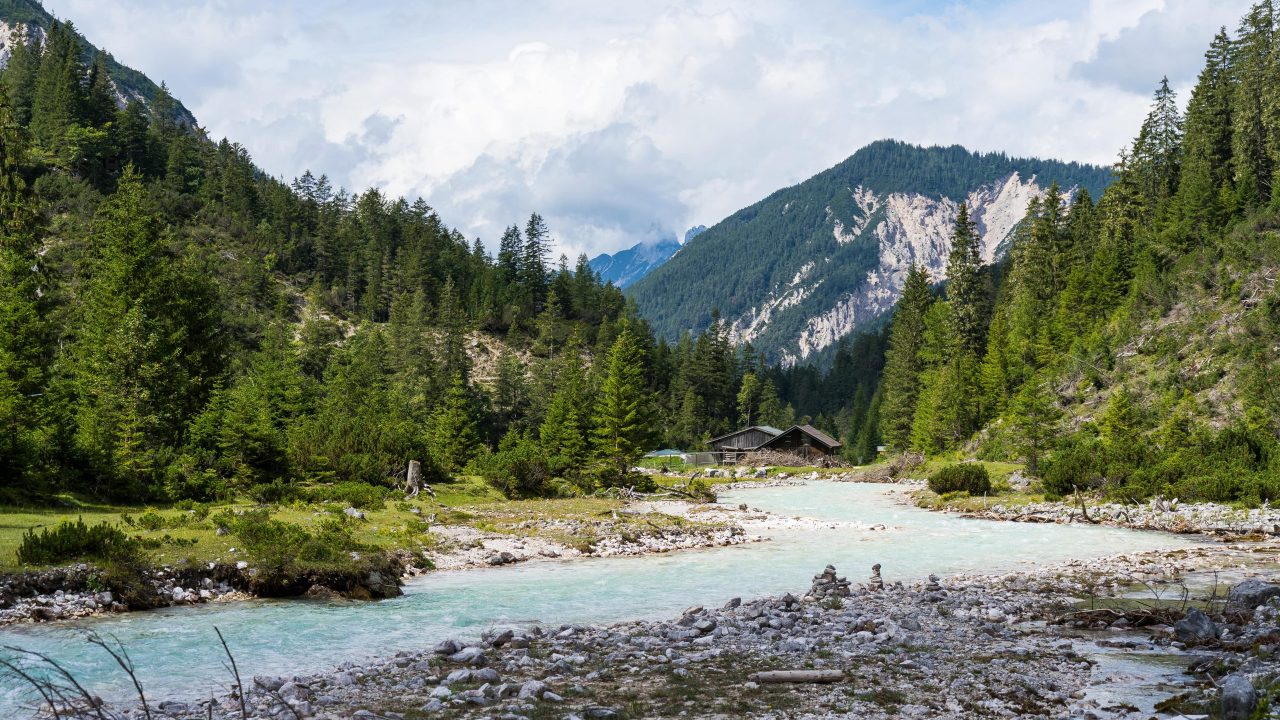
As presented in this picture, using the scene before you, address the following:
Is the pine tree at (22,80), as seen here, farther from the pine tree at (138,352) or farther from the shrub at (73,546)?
the shrub at (73,546)

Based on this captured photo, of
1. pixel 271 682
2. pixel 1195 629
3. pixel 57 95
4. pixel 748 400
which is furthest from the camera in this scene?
pixel 748 400

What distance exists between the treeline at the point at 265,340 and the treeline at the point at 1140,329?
2901 centimetres

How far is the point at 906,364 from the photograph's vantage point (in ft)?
333

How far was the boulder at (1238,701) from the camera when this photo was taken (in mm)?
8148

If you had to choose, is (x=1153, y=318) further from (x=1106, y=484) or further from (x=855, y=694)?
(x=855, y=694)

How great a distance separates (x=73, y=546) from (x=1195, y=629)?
2141 cm

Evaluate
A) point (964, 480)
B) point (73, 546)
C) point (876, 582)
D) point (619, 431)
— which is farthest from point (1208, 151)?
point (73, 546)

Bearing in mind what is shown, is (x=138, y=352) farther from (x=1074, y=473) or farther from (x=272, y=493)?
(x=1074, y=473)

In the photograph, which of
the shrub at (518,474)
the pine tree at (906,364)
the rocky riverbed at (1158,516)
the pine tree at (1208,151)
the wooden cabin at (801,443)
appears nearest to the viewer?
the rocky riverbed at (1158,516)

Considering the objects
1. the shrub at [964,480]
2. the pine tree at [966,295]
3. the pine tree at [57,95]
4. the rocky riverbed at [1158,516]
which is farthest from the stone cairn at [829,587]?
the pine tree at [57,95]

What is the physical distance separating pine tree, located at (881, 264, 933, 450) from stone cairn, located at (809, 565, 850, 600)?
7780 centimetres

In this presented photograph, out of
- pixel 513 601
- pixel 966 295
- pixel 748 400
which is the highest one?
pixel 966 295

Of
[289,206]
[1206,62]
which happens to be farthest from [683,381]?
[1206,62]

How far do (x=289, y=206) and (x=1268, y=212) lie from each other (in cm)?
12009
